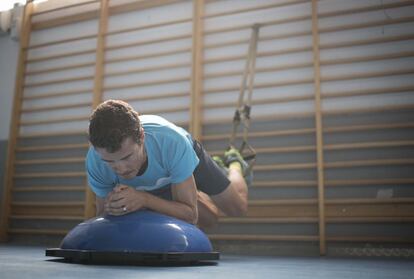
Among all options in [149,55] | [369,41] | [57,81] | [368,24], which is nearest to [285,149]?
[369,41]

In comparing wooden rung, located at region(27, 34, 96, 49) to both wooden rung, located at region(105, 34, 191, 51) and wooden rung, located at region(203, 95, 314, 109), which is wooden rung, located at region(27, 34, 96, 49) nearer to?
wooden rung, located at region(105, 34, 191, 51)

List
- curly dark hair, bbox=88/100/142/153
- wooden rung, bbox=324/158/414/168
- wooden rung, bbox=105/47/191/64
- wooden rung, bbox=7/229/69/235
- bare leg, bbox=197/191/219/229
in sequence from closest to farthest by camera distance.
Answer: curly dark hair, bbox=88/100/142/153, bare leg, bbox=197/191/219/229, wooden rung, bbox=324/158/414/168, wooden rung, bbox=105/47/191/64, wooden rung, bbox=7/229/69/235

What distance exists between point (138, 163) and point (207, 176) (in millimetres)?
781

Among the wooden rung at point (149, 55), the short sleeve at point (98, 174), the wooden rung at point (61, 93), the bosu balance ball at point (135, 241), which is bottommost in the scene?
the bosu balance ball at point (135, 241)

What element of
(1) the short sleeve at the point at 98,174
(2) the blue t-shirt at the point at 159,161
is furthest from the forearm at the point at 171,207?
(1) the short sleeve at the point at 98,174

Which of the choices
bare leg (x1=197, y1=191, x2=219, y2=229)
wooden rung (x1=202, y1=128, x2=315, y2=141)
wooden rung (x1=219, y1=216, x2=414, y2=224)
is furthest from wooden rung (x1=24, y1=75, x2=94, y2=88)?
bare leg (x1=197, y1=191, x2=219, y2=229)

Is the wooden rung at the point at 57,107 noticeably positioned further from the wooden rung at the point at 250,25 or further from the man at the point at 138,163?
the man at the point at 138,163

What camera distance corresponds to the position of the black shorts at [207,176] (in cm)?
244

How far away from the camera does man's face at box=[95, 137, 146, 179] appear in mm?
1666

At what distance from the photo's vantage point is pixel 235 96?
3.98 meters

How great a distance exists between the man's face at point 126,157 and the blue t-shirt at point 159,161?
4.5 inches

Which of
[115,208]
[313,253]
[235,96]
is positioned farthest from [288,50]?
[115,208]

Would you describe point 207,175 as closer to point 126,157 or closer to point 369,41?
point 126,157

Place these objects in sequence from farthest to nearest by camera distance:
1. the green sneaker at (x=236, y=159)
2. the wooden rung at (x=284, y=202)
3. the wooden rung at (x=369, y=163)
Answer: the wooden rung at (x=284, y=202)
the wooden rung at (x=369, y=163)
the green sneaker at (x=236, y=159)
